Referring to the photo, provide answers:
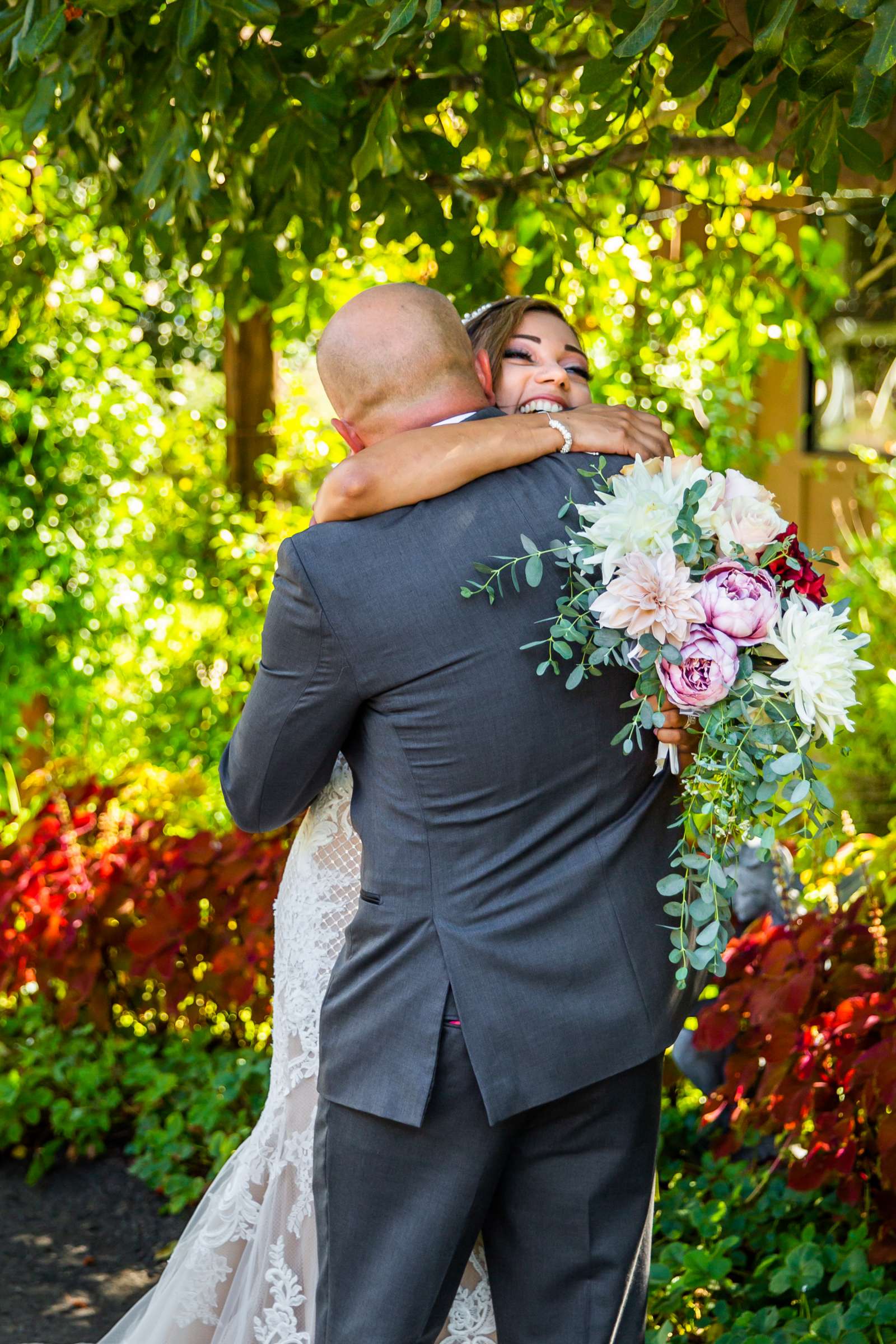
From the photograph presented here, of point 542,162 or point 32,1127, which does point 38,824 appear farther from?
point 542,162

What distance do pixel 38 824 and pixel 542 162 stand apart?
2676 mm

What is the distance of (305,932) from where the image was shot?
89.0 inches

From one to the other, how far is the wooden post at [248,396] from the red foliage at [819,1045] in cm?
410

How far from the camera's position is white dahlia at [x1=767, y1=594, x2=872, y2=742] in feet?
5.75

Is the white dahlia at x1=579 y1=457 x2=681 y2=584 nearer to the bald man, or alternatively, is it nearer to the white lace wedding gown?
the bald man

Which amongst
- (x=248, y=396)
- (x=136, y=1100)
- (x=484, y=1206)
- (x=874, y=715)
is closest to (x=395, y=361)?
(x=484, y=1206)

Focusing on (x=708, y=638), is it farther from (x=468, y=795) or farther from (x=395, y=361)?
(x=395, y=361)

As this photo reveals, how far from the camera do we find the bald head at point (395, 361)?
6.25 feet

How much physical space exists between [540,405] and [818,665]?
2.67 feet

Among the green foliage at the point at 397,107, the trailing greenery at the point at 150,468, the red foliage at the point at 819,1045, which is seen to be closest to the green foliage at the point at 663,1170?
the red foliage at the point at 819,1045

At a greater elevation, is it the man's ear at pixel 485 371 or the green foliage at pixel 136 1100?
the man's ear at pixel 485 371

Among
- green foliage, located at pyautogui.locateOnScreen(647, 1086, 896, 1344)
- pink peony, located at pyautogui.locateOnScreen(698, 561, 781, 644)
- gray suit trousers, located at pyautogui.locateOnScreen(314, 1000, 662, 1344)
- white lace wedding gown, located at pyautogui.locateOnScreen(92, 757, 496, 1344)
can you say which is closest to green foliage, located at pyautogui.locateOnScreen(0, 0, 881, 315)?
pink peony, located at pyautogui.locateOnScreen(698, 561, 781, 644)

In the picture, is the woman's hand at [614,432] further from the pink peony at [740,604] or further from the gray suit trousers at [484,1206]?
the gray suit trousers at [484,1206]

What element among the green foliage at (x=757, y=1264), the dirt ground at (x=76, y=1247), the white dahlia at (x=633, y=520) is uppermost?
the white dahlia at (x=633, y=520)
